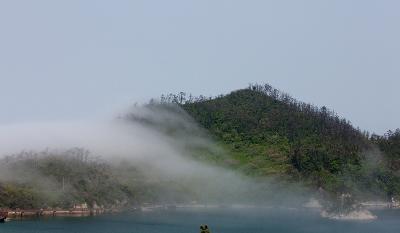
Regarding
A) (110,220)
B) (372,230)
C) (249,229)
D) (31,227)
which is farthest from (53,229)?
(372,230)

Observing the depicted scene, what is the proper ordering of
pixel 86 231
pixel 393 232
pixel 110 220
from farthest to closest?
pixel 110 220, pixel 393 232, pixel 86 231

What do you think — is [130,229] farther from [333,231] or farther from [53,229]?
[333,231]

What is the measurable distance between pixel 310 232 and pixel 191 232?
31097 mm

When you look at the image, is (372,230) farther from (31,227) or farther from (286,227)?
(31,227)

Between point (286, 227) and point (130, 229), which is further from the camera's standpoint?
point (286, 227)

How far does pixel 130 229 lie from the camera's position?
6708 inches

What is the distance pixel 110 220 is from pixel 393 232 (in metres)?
81.0

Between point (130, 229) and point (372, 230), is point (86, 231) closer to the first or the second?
point (130, 229)

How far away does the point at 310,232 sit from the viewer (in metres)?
170

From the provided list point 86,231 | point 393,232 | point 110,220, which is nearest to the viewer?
point 86,231

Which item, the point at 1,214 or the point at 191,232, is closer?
the point at 191,232

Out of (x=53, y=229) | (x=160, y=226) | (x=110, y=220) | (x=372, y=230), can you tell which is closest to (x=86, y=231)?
(x=53, y=229)

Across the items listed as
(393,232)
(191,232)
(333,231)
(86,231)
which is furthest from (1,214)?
(393,232)

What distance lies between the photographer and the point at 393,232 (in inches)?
6801
